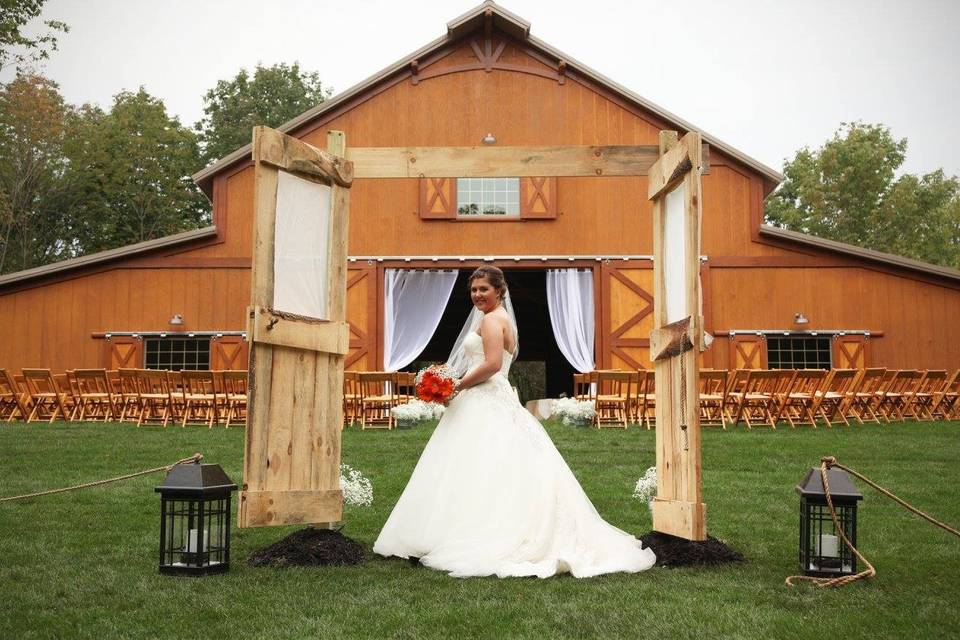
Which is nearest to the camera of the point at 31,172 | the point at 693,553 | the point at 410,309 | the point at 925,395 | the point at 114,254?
the point at 693,553

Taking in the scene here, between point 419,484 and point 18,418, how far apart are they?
526 inches

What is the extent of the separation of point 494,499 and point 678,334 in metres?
1.37

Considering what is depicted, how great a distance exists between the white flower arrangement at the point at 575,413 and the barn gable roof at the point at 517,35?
630cm

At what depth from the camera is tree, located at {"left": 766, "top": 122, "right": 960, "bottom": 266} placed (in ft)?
122

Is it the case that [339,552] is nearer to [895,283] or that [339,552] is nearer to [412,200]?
[412,200]

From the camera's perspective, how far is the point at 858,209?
3784 centimetres

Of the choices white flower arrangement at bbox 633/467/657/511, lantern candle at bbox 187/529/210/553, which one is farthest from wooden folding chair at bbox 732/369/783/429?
lantern candle at bbox 187/529/210/553

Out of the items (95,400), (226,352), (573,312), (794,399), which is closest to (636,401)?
(794,399)

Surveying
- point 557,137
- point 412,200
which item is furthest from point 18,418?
point 557,137

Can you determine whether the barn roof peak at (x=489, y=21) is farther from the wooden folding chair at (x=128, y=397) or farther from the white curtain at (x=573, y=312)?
the wooden folding chair at (x=128, y=397)

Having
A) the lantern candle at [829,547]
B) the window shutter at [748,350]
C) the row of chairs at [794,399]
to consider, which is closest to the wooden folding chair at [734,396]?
the row of chairs at [794,399]

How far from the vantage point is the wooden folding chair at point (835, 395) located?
1475 cm

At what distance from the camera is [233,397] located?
15.2 meters

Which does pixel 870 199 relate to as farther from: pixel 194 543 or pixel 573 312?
pixel 194 543
